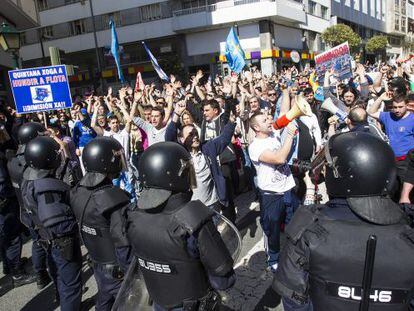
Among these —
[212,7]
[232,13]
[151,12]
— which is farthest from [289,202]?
[151,12]

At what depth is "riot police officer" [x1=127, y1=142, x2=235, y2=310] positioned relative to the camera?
2264 mm

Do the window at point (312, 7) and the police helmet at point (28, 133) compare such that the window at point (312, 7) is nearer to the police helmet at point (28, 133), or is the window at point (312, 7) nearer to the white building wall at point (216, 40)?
the white building wall at point (216, 40)

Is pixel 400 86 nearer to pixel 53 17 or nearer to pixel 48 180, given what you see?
pixel 48 180

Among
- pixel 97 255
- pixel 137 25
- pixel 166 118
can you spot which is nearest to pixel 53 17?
pixel 137 25

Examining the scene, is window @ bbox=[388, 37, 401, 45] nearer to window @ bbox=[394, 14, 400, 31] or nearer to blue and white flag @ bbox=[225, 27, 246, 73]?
window @ bbox=[394, 14, 400, 31]

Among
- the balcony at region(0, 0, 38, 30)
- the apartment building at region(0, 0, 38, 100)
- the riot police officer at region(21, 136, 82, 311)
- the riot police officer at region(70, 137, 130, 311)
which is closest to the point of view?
the riot police officer at region(70, 137, 130, 311)

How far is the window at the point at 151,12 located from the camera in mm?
35656

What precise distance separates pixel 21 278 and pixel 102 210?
259cm

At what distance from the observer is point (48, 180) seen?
3.64 m

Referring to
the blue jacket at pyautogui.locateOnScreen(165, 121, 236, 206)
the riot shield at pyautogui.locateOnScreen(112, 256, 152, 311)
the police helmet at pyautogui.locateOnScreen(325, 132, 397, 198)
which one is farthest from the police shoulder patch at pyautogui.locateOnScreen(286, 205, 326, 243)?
the blue jacket at pyautogui.locateOnScreen(165, 121, 236, 206)

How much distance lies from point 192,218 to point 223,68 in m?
29.7

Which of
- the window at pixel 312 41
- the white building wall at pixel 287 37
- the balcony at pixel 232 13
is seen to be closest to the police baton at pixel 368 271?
the balcony at pixel 232 13

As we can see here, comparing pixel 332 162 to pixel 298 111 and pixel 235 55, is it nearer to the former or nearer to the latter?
pixel 298 111

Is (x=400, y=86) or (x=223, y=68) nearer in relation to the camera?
(x=400, y=86)
